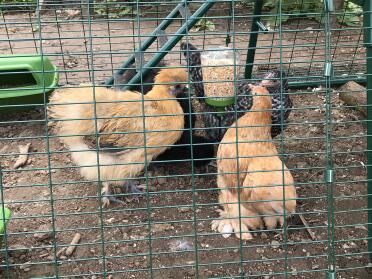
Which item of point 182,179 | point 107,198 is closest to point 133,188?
point 107,198

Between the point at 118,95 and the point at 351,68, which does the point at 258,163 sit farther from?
the point at 351,68

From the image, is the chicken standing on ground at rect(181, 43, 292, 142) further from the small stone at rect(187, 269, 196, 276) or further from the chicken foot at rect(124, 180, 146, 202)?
the small stone at rect(187, 269, 196, 276)

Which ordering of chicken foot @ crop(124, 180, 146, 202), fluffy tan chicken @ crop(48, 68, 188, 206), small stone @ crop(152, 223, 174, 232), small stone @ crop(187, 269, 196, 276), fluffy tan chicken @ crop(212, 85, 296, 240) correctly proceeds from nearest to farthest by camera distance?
1. small stone @ crop(187, 269, 196, 276)
2. fluffy tan chicken @ crop(212, 85, 296, 240)
3. small stone @ crop(152, 223, 174, 232)
4. fluffy tan chicken @ crop(48, 68, 188, 206)
5. chicken foot @ crop(124, 180, 146, 202)

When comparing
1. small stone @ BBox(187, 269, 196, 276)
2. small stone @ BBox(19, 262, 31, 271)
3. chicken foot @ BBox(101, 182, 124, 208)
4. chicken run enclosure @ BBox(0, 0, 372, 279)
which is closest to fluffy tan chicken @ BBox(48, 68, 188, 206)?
chicken run enclosure @ BBox(0, 0, 372, 279)

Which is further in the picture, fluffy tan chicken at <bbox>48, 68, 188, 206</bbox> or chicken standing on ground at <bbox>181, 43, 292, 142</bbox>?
chicken standing on ground at <bbox>181, 43, 292, 142</bbox>

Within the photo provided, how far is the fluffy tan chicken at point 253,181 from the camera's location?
3420 mm

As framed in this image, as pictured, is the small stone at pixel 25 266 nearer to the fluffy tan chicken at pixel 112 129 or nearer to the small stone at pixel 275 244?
the fluffy tan chicken at pixel 112 129

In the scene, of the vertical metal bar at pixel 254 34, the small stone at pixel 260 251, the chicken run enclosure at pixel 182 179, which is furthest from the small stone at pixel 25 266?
the vertical metal bar at pixel 254 34

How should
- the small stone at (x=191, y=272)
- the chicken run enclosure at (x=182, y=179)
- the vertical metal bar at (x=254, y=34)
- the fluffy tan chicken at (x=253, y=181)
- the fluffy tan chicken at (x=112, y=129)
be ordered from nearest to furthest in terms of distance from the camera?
1. the chicken run enclosure at (x=182, y=179)
2. the small stone at (x=191, y=272)
3. the fluffy tan chicken at (x=253, y=181)
4. the fluffy tan chicken at (x=112, y=129)
5. the vertical metal bar at (x=254, y=34)

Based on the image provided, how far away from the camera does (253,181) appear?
342 cm

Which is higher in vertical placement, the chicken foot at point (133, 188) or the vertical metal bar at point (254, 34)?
the vertical metal bar at point (254, 34)

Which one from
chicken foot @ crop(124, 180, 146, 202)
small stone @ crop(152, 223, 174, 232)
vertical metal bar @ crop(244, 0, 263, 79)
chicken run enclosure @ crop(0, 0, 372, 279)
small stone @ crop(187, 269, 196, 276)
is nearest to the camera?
chicken run enclosure @ crop(0, 0, 372, 279)

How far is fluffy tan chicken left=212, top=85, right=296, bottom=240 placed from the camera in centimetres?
342

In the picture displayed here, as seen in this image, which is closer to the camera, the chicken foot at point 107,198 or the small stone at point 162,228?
the small stone at point 162,228
